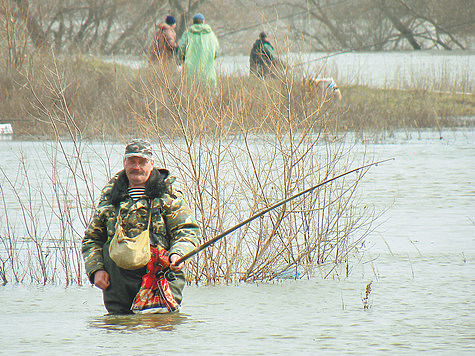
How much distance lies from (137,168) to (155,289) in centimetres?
67

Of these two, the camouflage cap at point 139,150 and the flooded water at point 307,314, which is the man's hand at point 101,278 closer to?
the flooded water at point 307,314

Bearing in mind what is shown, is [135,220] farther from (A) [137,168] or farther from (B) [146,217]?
(A) [137,168]

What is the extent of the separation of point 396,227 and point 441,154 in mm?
5712

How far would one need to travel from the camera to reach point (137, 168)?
4.28 m

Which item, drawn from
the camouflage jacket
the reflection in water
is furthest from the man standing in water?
the reflection in water

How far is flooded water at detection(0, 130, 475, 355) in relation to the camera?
440 cm

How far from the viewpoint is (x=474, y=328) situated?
15.5ft

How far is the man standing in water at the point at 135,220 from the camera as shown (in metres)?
4.27

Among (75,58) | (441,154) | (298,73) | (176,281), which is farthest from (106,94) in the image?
(176,281)

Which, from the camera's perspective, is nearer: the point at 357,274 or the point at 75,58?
the point at 357,274

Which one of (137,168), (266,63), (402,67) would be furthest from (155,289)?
(402,67)

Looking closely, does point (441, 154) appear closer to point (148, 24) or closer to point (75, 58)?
point (75, 58)

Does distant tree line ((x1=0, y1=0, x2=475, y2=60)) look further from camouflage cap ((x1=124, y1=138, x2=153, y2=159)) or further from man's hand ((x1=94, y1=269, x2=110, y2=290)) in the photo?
man's hand ((x1=94, y1=269, x2=110, y2=290))

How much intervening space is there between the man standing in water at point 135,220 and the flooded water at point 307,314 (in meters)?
0.33
